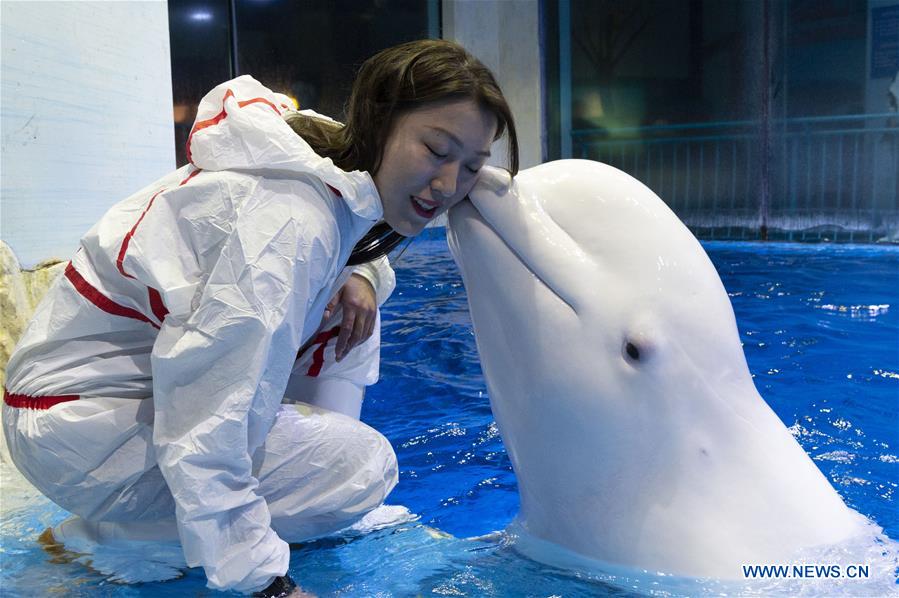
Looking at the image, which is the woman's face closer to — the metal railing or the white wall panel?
the white wall panel

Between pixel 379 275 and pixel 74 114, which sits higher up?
pixel 74 114

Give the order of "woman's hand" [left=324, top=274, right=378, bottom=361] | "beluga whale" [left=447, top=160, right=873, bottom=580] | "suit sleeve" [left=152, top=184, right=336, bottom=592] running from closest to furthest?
"suit sleeve" [left=152, top=184, right=336, bottom=592] → "beluga whale" [left=447, top=160, right=873, bottom=580] → "woman's hand" [left=324, top=274, right=378, bottom=361]

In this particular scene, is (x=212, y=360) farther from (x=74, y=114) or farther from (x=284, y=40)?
(x=284, y=40)

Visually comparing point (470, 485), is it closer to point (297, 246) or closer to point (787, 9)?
point (297, 246)

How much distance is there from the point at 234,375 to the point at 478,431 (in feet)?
10.1

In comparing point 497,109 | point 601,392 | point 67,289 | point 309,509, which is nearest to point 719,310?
point 601,392

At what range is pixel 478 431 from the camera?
519cm

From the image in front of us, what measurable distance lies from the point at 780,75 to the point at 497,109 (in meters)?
14.4

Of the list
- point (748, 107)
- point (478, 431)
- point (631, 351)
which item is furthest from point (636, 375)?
point (748, 107)

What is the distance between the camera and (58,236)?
485cm

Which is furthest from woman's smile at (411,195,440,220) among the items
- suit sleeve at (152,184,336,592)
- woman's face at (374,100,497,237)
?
suit sleeve at (152,184,336,592)

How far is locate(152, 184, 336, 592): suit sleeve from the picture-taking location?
7.30 ft

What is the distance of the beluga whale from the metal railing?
13.0 m

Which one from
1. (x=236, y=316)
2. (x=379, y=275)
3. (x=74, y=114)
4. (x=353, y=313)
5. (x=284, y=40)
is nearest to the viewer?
(x=236, y=316)
